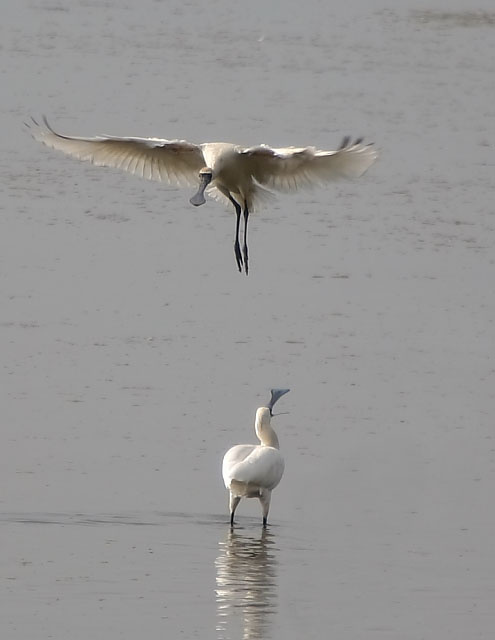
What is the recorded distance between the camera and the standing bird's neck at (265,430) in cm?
1078

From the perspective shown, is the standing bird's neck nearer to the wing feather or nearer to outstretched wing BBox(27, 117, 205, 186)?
the wing feather

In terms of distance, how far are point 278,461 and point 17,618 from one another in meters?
2.70

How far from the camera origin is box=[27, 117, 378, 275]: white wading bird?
34.8 feet

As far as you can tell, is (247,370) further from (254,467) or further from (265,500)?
(265,500)

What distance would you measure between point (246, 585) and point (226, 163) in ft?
10.2

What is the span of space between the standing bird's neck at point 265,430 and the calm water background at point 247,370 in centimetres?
21

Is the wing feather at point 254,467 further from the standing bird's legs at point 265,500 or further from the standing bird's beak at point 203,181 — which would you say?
the standing bird's beak at point 203,181

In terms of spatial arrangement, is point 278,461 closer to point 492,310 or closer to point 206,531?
point 206,531

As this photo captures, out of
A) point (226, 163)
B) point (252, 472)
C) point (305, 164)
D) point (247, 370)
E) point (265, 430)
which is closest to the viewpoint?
point (252, 472)

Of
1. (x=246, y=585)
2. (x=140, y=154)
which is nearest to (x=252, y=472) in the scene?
(x=246, y=585)

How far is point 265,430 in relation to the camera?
1083 cm

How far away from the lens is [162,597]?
8.40m

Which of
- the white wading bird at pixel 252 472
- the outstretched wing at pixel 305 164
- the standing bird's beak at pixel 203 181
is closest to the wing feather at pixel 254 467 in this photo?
the white wading bird at pixel 252 472

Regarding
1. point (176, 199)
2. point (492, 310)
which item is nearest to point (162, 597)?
point (492, 310)
